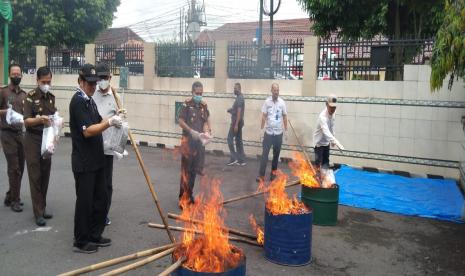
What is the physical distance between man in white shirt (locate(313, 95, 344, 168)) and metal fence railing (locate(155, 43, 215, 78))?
19.6 ft

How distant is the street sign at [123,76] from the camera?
1450 centimetres

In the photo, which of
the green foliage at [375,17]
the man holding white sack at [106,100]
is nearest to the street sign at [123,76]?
the green foliage at [375,17]

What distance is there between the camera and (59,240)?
553 centimetres

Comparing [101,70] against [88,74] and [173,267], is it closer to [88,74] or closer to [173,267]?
[88,74]

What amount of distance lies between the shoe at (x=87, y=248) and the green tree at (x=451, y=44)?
4.62 metres

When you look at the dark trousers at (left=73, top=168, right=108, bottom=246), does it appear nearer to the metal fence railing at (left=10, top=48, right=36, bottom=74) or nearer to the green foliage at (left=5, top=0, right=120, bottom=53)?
the metal fence railing at (left=10, top=48, right=36, bottom=74)

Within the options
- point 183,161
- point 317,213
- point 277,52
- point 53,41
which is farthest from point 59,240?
point 53,41

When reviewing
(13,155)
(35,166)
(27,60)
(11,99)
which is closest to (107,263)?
(35,166)

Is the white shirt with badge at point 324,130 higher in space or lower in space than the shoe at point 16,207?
higher

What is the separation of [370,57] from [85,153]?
25.1 feet

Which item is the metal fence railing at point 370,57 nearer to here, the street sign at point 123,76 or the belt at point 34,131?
the street sign at point 123,76

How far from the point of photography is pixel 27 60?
18031mm

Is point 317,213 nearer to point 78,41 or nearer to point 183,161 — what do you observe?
point 183,161

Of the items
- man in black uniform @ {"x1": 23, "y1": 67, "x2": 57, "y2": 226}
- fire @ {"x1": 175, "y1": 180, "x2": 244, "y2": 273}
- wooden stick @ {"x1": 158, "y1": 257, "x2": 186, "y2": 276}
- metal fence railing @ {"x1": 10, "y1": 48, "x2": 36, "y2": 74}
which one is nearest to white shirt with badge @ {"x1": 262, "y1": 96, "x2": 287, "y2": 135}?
man in black uniform @ {"x1": 23, "y1": 67, "x2": 57, "y2": 226}
